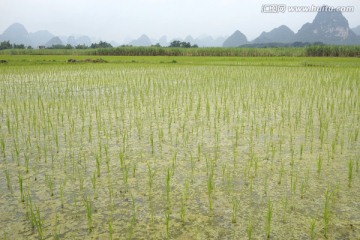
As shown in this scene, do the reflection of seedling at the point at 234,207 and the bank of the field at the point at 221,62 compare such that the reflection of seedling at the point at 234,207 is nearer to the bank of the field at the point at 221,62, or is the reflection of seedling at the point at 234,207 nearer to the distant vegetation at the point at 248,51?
the bank of the field at the point at 221,62

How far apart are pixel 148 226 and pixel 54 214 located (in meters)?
0.58

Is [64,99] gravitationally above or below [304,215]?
above

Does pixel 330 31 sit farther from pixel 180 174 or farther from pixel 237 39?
pixel 180 174

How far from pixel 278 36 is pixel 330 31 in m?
37.6

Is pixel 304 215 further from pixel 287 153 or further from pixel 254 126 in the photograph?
pixel 254 126

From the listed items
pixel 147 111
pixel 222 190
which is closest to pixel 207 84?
pixel 147 111

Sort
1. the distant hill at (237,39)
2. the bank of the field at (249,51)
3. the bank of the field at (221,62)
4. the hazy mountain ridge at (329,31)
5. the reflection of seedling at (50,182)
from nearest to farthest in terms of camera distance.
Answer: the reflection of seedling at (50,182) → the bank of the field at (221,62) → the bank of the field at (249,51) → the hazy mountain ridge at (329,31) → the distant hill at (237,39)

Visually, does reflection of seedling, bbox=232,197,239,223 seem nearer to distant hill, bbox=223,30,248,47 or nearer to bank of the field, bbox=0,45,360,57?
bank of the field, bbox=0,45,360,57

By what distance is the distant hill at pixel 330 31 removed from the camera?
438ft

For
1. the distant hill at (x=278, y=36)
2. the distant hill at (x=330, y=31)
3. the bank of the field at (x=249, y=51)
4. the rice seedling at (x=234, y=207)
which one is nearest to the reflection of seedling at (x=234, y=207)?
the rice seedling at (x=234, y=207)

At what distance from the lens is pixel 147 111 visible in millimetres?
4660

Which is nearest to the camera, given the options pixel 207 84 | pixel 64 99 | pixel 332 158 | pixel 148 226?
pixel 148 226

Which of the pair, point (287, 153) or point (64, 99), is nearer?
point (287, 153)

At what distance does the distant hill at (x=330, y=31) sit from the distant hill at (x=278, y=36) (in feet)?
64.5
